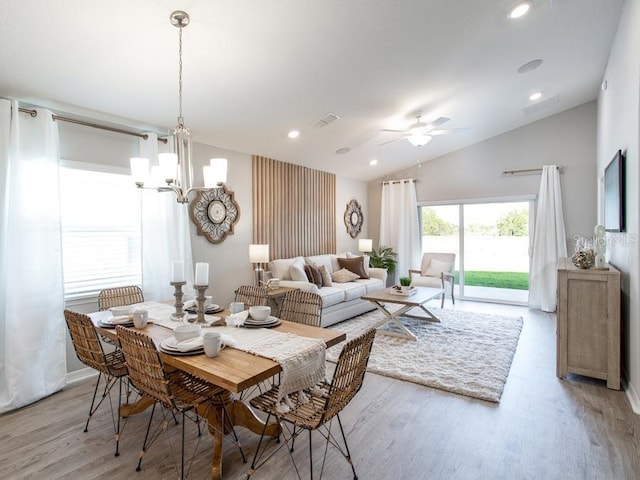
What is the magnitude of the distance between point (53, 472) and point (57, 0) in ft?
9.05

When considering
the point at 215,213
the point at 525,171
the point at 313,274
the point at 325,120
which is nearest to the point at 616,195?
the point at 325,120

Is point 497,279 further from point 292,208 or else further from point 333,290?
point 292,208

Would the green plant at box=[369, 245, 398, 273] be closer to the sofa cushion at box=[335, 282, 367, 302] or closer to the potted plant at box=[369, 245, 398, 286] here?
the potted plant at box=[369, 245, 398, 286]

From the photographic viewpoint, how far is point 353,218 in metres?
7.52

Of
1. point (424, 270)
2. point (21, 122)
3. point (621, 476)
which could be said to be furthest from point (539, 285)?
point (21, 122)

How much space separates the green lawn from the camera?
643 centimetres

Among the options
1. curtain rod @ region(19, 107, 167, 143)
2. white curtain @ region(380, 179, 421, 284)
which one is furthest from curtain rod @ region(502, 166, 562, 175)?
curtain rod @ region(19, 107, 167, 143)

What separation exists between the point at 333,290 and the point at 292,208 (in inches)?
62.8

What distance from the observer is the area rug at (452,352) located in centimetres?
312

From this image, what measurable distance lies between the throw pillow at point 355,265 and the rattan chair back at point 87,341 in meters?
4.27

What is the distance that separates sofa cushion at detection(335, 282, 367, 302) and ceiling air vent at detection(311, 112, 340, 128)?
2.33 metres

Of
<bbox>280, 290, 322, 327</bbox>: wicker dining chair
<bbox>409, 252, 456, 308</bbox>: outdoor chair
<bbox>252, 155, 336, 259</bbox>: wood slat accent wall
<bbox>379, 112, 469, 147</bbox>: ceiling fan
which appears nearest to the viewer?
<bbox>280, 290, 322, 327</bbox>: wicker dining chair

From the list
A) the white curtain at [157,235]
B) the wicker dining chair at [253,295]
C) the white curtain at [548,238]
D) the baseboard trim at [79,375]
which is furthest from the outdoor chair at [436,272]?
the baseboard trim at [79,375]

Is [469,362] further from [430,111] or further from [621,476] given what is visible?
[430,111]
